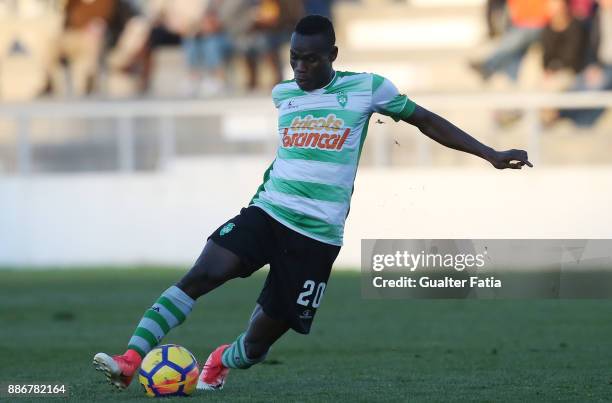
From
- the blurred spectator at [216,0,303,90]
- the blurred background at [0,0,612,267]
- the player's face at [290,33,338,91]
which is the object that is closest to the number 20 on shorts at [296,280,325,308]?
the player's face at [290,33,338,91]

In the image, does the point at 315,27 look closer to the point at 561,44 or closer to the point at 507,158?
the point at 507,158

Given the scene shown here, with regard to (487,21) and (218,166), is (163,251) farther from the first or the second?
(487,21)

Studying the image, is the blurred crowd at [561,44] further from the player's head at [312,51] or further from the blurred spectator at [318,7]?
the player's head at [312,51]

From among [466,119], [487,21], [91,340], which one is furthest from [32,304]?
[487,21]

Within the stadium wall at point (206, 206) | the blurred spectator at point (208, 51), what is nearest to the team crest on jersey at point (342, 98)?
the stadium wall at point (206, 206)

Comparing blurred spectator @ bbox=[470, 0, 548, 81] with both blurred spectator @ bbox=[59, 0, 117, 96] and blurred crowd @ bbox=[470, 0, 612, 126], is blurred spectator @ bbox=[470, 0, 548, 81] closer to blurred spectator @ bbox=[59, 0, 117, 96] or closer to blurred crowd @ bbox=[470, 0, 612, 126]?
blurred crowd @ bbox=[470, 0, 612, 126]

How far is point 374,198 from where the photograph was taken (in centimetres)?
1902

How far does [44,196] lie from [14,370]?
10825 mm

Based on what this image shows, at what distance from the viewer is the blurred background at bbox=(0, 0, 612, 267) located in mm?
18469

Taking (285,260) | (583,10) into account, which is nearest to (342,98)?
(285,260)

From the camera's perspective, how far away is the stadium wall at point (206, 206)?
18281 millimetres

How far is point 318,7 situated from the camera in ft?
81.4

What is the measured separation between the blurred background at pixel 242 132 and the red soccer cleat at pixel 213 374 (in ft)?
25.0

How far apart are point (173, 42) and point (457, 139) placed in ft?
56.2
